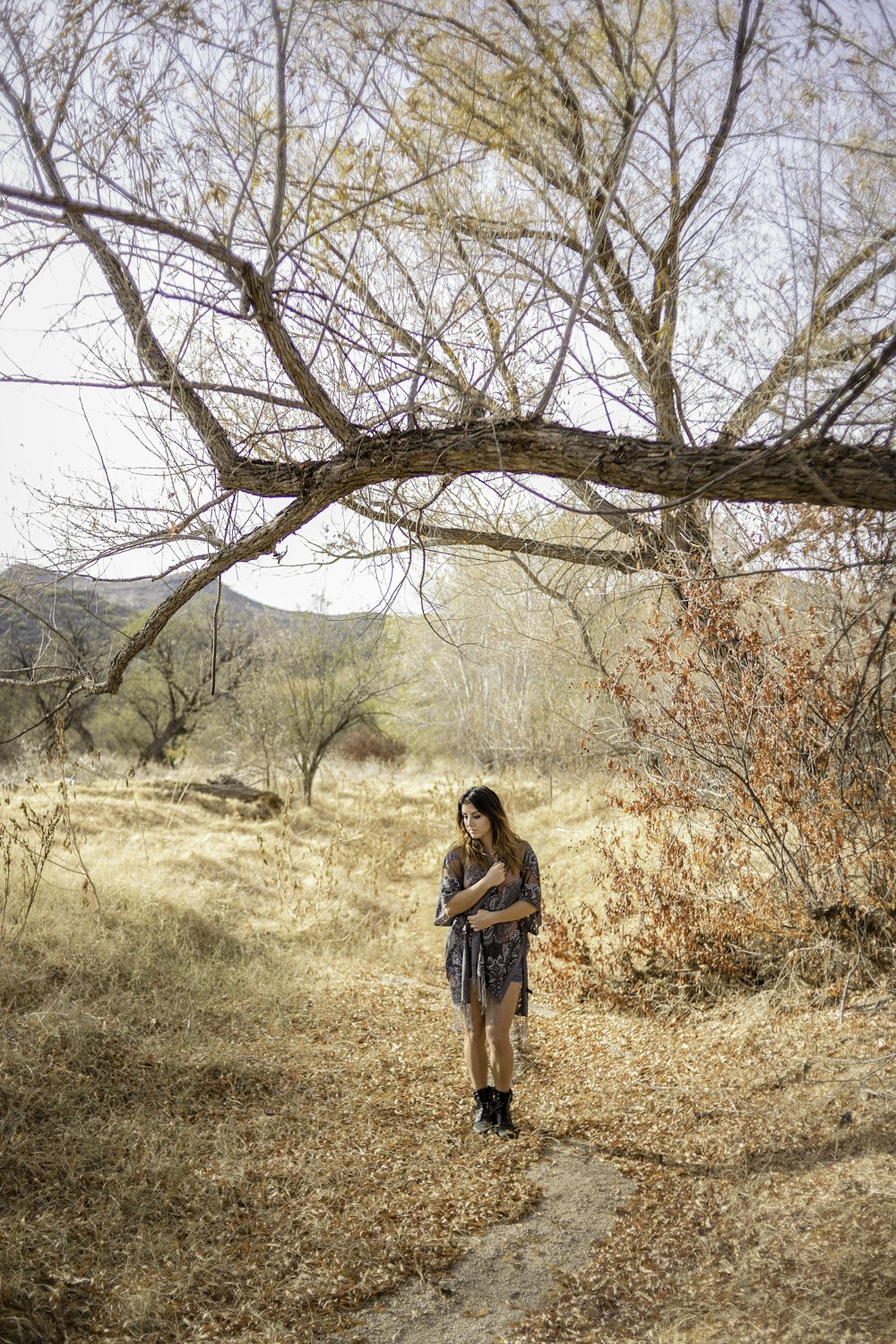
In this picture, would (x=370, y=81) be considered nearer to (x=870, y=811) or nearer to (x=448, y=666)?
(x=870, y=811)

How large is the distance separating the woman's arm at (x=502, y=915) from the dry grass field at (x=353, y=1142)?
1067 mm

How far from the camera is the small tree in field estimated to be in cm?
1839

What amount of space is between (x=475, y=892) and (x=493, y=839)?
0.27 meters

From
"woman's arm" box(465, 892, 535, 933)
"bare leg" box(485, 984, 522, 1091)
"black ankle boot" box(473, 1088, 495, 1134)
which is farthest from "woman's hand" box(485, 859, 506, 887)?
"black ankle boot" box(473, 1088, 495, 1134)

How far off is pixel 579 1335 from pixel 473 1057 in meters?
1.58

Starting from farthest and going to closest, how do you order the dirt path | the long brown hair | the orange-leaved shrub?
the orange-leaved shrub, the long brown hair, the dirt path

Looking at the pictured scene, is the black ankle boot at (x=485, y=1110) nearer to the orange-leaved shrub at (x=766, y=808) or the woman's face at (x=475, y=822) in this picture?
the woman's face at (x=475, y=822)

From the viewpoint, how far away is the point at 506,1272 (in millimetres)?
3359

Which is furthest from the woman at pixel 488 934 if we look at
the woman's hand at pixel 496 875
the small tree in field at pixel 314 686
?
the small tree in field at pixel 314 686

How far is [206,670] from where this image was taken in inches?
894

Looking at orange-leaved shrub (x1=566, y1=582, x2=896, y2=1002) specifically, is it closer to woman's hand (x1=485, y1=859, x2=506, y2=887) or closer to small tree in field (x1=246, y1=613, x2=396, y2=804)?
woman's hand (x1=485, y1=859, x2=506, y2=887)

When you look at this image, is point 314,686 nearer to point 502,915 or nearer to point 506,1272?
point 502,915

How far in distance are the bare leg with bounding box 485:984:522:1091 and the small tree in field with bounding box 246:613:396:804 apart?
13390 millimetres

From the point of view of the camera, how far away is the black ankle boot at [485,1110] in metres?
4.54
